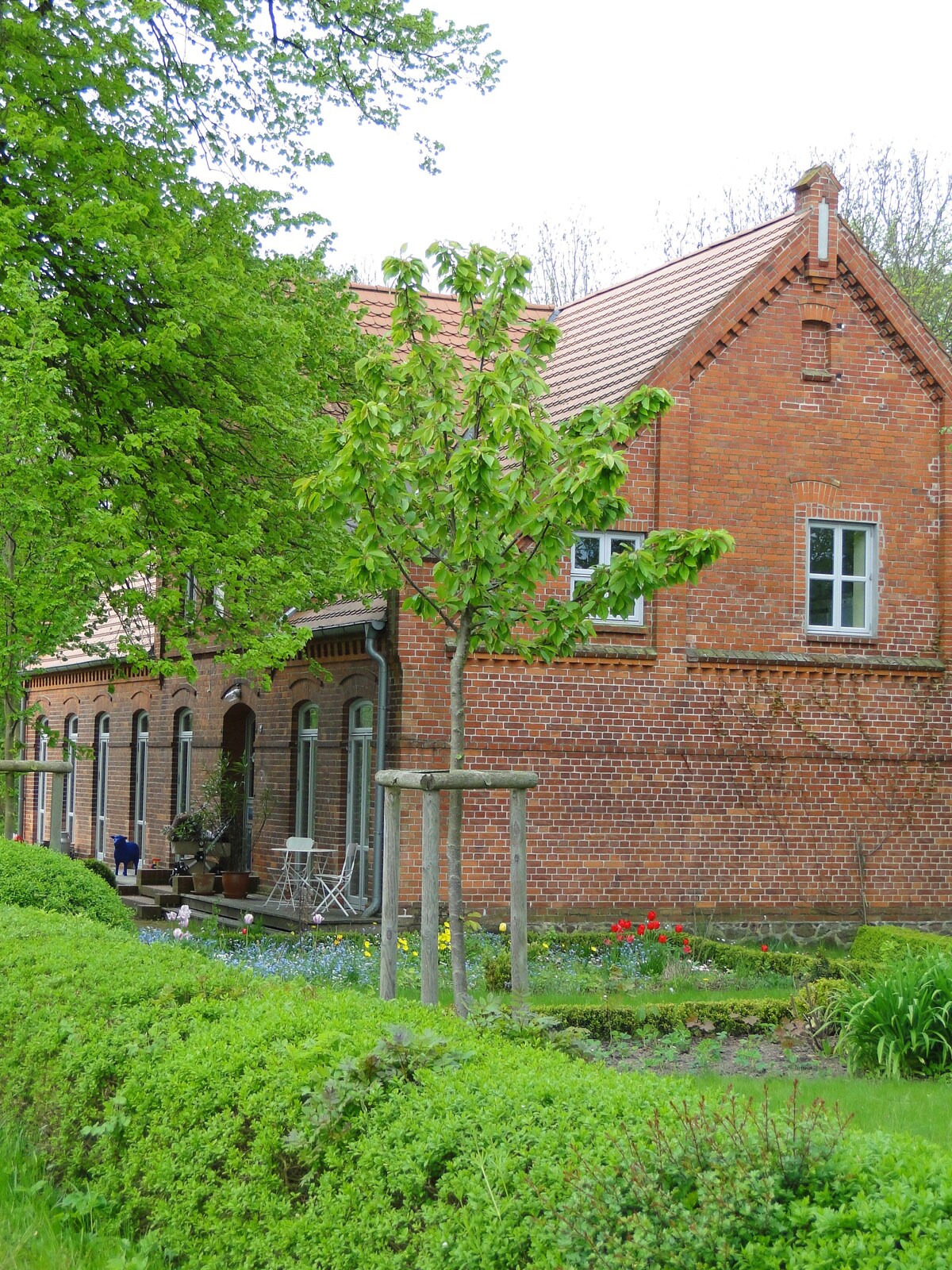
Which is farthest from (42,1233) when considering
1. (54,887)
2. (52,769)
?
(52,769)

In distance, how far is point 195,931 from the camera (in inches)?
683

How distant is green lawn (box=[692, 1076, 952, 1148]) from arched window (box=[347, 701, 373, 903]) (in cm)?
1008

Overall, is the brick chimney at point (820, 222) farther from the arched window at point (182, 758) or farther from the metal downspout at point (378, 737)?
the arched window at point (182, 758)

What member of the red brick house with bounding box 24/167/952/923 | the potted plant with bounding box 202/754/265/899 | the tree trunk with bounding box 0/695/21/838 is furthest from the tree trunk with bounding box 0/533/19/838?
the potted plant with bounding box 202/754/265/899

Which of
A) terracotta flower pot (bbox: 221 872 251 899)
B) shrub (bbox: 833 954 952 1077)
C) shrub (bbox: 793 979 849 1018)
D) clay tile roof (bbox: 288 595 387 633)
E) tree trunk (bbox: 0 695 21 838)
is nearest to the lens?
shrub (bbox: 833 954 952 1077)

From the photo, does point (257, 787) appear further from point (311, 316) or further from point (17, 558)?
point (17, 558)

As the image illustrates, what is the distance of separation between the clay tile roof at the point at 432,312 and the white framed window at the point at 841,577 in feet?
19.3

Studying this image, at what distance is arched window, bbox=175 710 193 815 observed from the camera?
2495 centimetres

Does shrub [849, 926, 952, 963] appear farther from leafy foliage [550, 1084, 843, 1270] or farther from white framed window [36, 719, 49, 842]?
white framed window [36, 719, 49, 842]

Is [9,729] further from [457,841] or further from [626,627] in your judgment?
[626,627]

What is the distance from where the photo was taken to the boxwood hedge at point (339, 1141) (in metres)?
3.57

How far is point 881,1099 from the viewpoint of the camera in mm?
7828

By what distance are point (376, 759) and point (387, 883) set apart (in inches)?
351

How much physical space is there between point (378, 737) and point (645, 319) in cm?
718
